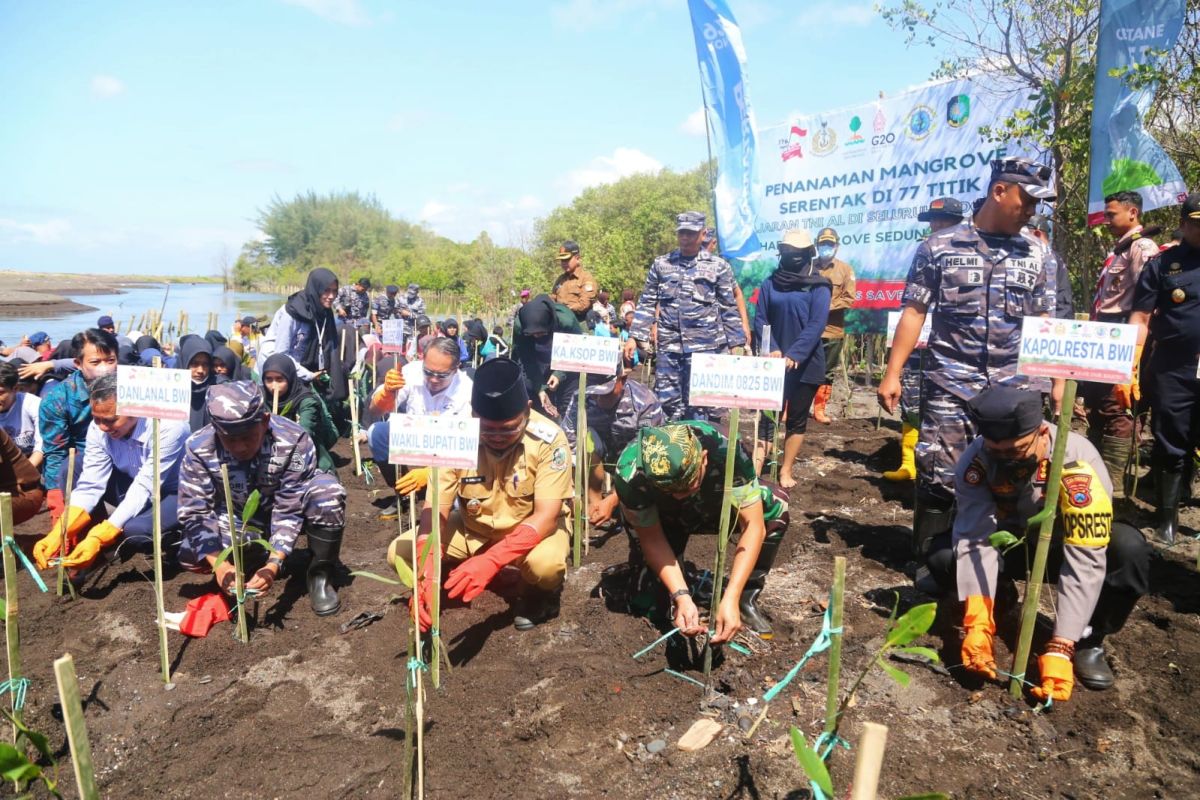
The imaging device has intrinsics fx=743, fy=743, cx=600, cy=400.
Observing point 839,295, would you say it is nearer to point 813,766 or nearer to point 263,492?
point 263,492

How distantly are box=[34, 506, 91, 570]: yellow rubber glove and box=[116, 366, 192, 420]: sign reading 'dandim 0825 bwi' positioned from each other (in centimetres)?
122

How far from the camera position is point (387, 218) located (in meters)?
55.7

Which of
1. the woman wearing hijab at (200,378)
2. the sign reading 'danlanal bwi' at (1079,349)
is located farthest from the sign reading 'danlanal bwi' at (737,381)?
the woman wearing hijab at (200,378)

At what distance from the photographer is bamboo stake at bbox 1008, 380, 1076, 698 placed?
2.19 m

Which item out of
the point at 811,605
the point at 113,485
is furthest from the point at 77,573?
the point at 811,605

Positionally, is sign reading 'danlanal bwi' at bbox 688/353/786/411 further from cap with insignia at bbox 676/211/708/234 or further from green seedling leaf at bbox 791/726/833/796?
cap with insignia at bbox 676/211/708/234

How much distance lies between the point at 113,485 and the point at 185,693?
72.3 inches

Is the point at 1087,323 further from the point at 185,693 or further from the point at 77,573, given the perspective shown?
the point at 77,573

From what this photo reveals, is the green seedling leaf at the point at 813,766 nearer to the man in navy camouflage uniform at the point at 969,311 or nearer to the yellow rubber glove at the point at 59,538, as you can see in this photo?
the man in navy camouflage uniform at the point at 969,311

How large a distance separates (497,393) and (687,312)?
2.20 metres

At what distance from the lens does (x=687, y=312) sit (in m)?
4.88

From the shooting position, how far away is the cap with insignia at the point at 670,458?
2.55 metres

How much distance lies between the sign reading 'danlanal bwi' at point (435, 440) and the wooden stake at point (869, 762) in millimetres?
1473

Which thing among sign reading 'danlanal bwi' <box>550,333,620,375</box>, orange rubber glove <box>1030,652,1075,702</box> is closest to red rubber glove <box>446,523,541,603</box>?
sign reading 'danlanal bwi' <box>550,333,620,375</box>
